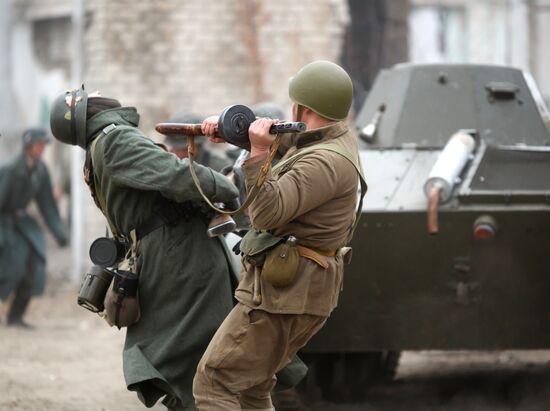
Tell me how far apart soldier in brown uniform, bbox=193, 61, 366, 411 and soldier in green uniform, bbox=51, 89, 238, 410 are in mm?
399

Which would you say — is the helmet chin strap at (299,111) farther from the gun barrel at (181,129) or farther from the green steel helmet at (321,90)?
the gun barrel at (181,129)

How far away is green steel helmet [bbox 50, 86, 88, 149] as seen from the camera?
19.6ft

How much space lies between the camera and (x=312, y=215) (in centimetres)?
548

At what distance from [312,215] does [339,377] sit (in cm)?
325

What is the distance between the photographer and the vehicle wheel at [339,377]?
8.51 m

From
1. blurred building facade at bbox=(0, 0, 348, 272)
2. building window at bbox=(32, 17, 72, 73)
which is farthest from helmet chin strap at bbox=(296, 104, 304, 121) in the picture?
building window at bbox=(32, 17, 72, 73)

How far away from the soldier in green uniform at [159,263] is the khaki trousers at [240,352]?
15.6 inches

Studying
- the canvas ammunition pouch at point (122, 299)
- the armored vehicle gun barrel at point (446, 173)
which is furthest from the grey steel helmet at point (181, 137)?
the canvas ammunition pouch at point (122, 299)

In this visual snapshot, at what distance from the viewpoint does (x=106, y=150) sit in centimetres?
589

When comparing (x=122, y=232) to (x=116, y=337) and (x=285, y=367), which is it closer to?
(x=285, y=367)

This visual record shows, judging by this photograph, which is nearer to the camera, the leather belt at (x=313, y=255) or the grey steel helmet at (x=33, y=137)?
the leather belt at (x=313, y=255)

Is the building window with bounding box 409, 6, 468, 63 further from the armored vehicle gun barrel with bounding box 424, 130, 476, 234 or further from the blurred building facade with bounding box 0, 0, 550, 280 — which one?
the armored vehicle gun barrel with bounding box 424, 130, 476, 234

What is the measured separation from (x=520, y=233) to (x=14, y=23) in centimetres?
1661

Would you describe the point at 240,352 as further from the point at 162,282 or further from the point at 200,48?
the point at 200,48
